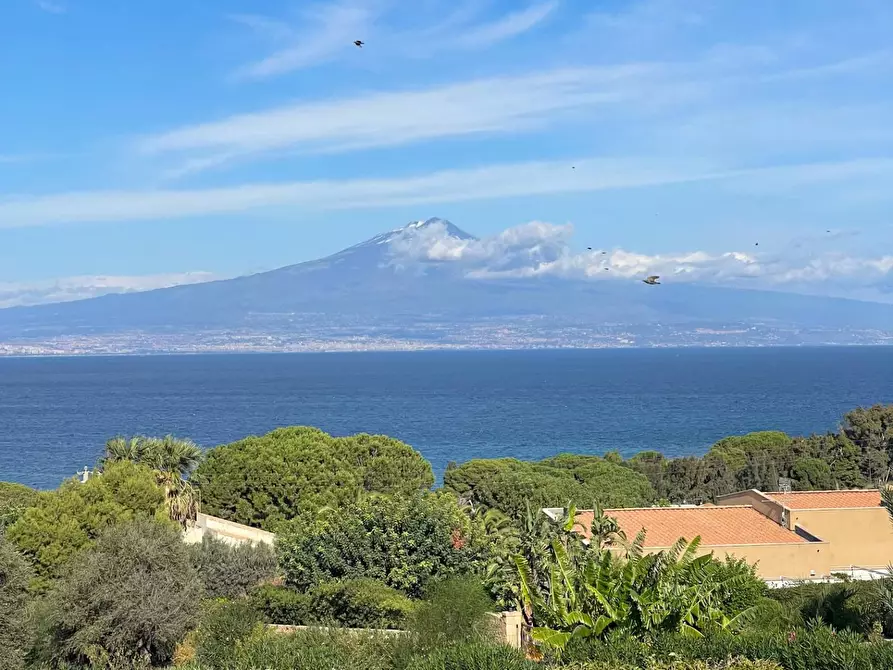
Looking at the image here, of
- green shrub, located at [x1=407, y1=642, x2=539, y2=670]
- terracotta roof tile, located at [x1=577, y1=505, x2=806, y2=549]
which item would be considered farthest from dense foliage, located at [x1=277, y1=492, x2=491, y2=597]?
green shrub, located at [x1=407, y1=642, x2=539, y2=670]

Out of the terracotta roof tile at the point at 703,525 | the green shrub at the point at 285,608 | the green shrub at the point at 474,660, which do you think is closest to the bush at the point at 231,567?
the green shrub at the point at 285,608

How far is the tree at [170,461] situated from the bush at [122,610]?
9.50 meters

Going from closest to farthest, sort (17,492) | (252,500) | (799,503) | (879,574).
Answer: (879,574) → (799,503) → (252,500) → (17,492)

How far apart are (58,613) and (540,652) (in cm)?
742

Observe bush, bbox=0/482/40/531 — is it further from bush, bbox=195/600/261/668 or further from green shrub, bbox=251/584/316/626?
bush, bbox=195/600/261/668

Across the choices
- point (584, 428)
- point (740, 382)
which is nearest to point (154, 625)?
point (584, 428)

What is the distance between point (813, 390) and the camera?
135m

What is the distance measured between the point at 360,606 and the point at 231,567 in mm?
5890

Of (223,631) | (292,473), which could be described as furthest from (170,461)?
(223,631)

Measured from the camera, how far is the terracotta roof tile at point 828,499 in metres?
27.7

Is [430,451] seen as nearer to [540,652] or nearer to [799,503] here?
[799,503]

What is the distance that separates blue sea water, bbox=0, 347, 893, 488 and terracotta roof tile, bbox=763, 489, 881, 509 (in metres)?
39.7

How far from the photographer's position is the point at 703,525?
25.8 meters

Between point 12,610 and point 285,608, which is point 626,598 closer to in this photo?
point 285,608
